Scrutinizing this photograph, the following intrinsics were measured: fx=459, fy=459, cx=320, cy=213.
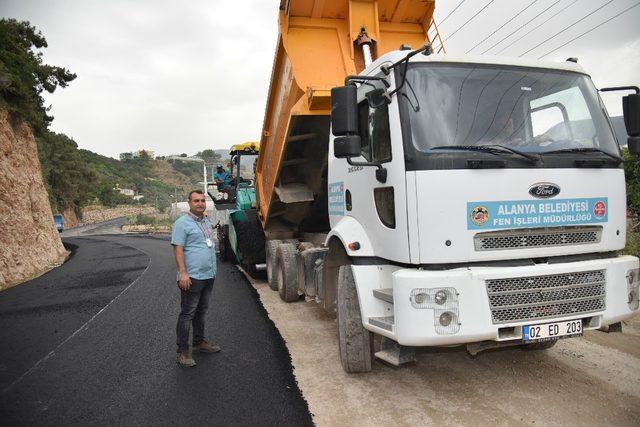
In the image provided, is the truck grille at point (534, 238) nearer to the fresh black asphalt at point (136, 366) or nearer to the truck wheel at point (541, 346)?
the truck wheel at point (541, 346)

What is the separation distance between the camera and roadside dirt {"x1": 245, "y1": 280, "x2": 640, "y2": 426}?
127 inches

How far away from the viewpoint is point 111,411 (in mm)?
3521

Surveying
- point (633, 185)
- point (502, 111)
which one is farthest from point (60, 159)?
point (502, 111)

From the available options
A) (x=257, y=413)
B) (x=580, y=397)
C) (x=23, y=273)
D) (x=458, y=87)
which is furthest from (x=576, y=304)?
(x=23, y=273)

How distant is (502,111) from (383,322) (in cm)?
182

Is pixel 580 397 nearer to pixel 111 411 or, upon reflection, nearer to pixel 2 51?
pixel 111 411

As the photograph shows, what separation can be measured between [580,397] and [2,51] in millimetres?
16481

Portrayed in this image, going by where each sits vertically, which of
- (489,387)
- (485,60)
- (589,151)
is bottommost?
(489,387)

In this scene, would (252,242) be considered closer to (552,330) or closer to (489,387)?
(489,387)

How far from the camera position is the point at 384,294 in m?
3.46

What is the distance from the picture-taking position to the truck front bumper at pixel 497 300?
3037 mm

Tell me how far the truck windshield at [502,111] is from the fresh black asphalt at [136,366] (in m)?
2.29

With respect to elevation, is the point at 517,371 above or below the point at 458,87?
below

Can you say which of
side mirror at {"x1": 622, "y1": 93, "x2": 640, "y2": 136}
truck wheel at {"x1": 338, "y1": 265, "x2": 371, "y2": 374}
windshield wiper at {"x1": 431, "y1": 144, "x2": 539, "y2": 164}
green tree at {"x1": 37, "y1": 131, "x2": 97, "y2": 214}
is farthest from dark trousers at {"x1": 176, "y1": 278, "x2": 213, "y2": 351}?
green tree at {"x1": 37, "y1": 131, "x2": 97, "y2": 214}
